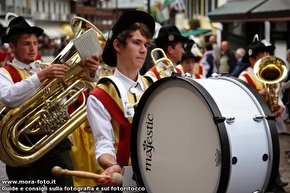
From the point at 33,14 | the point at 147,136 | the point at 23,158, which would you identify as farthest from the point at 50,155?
the point at 33,14

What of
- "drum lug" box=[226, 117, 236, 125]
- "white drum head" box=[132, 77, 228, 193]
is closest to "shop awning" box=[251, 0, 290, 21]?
"white drum head" box=[132, 77, 228, 193]

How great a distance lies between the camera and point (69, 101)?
4410mm

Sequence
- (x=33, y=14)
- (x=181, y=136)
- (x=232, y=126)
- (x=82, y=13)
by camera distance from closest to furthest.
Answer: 1. (x=232, y=126)
2. (x=181, y=136)
3. (x=33, y=14)
4. (x=82, y=13)

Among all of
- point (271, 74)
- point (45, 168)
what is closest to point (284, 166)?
point (271, 74)

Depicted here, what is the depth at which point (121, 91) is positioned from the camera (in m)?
3.10

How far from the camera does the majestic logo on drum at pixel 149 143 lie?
296 cm

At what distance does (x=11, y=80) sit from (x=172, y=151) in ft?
6.38

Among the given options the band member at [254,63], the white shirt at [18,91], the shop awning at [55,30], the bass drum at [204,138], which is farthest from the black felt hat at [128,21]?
the shop awning at [55,30]

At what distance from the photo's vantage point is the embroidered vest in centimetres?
307

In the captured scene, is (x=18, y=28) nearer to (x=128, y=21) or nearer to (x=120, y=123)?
(x=128, y=21)

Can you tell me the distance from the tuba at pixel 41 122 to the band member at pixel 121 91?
39.3 inches

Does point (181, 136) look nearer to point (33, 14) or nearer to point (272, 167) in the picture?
point (272, 167)

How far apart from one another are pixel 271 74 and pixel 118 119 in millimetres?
2958

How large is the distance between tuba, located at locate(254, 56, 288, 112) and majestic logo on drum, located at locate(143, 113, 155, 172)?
2.65 metres
